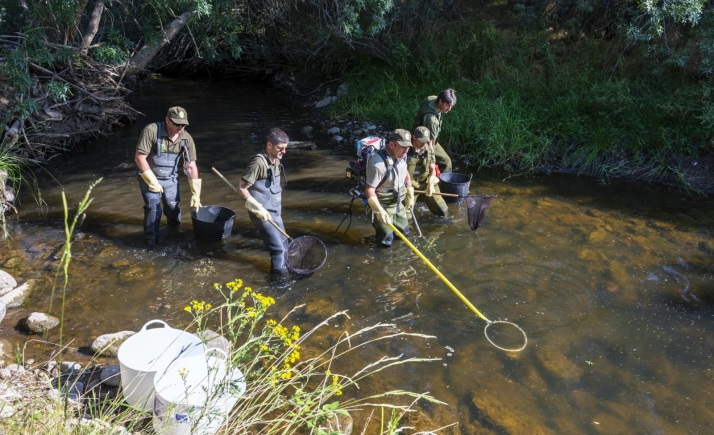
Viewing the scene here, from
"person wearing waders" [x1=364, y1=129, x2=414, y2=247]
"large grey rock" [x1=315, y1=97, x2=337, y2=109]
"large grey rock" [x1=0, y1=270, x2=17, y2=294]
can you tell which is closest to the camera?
"large grey rock" [x1=0, y1=270, x2=17, y2=294]

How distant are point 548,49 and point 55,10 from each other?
8754 millimetres

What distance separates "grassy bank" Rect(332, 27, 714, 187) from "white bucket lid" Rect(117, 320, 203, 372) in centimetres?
698

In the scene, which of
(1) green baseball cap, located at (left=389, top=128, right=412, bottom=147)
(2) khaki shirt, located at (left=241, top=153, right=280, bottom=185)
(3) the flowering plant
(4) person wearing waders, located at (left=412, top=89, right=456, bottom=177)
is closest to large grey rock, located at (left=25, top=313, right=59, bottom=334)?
(3) the flowering plant

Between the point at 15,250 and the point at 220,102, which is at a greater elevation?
the point at 220,102

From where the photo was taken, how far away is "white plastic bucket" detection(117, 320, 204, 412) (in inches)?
145

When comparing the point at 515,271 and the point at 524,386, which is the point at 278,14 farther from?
the point at 524,386

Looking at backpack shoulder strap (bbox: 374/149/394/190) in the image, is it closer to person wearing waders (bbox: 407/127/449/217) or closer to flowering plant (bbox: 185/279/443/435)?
person wearing waders (bbox: 407/127/449/217)

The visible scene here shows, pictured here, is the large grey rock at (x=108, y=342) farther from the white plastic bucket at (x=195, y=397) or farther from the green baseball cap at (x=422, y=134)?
the green baseball cap at (x=422, y=134)

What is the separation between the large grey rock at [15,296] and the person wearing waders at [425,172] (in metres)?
4.53

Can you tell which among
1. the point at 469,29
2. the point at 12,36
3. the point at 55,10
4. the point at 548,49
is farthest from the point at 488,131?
the point at 12,36

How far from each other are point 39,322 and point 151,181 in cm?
193

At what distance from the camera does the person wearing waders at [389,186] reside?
6293mm

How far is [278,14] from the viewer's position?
1288 centimetres

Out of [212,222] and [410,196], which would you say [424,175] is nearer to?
[410,196]
